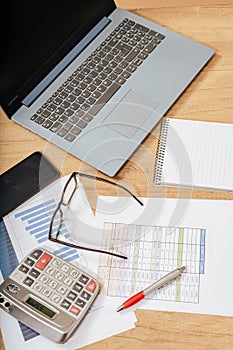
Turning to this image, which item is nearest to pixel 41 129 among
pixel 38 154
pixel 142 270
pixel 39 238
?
pixel 38 154

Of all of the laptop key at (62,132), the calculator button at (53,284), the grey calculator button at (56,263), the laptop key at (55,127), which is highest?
the laptop key at (55,127)

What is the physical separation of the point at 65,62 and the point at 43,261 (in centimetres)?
39

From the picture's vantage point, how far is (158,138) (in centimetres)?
112

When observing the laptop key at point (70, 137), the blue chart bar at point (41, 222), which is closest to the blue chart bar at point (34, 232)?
the blue chart bar at point (41, 222)

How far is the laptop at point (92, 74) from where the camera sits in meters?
1.09

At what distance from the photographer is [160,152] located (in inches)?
43.5

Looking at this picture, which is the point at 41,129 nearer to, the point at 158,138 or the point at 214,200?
the point at 158,138

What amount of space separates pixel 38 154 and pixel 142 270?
29cm

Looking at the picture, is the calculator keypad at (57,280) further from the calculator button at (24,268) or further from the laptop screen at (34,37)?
the laptop screen at (34,37)

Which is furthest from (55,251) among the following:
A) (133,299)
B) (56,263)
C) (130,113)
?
(130,113)

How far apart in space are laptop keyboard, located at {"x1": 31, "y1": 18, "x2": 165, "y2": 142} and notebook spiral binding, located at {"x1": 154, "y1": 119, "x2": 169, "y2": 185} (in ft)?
0.38

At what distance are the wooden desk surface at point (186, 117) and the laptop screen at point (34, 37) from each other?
9 centimetres

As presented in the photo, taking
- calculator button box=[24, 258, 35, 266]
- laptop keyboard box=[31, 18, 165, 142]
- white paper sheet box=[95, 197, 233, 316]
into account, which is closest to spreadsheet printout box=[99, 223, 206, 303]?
white paper sheet box=[95, 197, 233, 316]

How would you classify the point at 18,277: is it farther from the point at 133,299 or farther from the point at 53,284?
the point at 133,299
